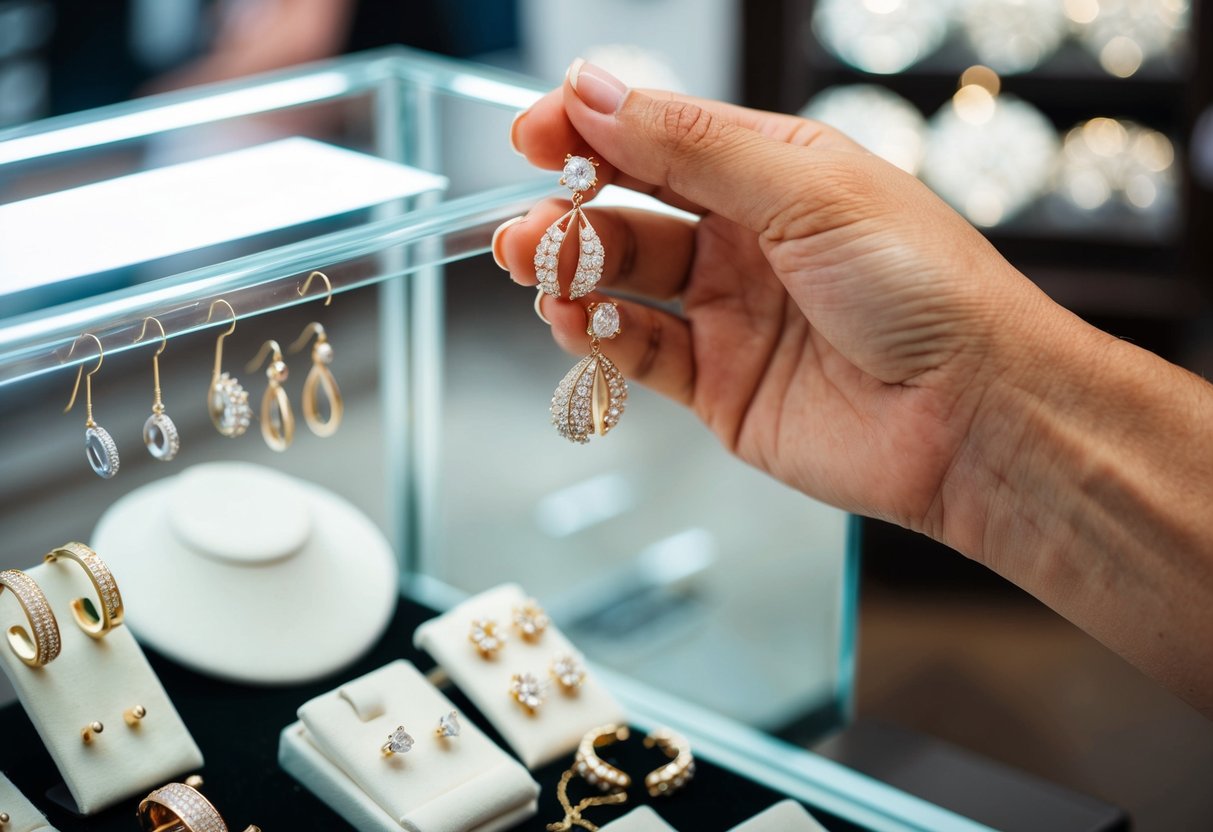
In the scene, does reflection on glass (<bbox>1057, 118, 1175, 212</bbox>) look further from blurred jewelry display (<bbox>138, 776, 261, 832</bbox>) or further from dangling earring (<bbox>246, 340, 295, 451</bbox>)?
blurred jewelry display (<bbox>138, 776, 261, 832</bbox>)

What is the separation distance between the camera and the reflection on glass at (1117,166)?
8.93 ft

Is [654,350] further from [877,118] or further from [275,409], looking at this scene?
[877,118]

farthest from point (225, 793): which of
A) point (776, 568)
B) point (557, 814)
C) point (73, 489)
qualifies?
point (776, 568)

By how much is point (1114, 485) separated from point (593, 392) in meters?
0.40

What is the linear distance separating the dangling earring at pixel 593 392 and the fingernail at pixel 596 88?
0.16 metres

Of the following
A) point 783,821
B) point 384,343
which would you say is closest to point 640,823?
point 783,821

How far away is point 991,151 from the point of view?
9.17 ft

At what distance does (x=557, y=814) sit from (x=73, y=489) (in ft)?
2.30

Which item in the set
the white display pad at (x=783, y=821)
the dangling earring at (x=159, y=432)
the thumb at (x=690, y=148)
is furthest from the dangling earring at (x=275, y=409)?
the white display pad at (x=783, y=821)

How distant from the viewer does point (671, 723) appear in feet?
4.19

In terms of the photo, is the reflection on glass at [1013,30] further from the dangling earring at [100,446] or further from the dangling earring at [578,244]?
the dangling earring at [100,446]

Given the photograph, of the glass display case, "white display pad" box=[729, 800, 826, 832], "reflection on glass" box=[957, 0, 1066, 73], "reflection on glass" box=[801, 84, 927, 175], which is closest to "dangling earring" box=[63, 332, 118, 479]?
the glass display case

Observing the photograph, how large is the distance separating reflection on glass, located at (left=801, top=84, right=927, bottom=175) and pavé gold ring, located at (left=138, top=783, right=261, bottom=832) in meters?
2.20

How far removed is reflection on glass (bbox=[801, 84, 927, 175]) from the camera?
285 cm
